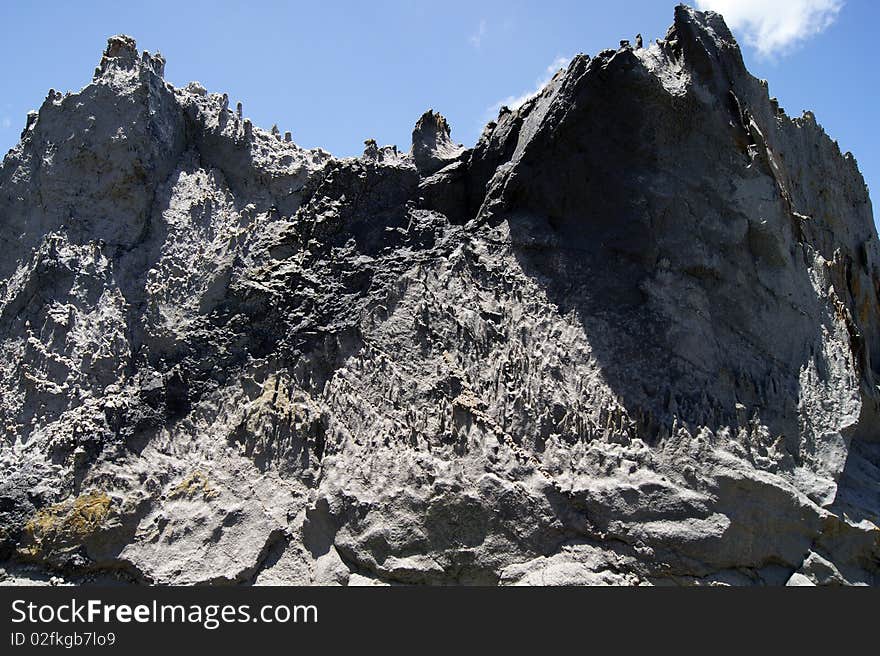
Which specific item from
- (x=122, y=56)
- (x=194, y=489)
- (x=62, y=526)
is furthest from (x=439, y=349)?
(x=122, y=56)

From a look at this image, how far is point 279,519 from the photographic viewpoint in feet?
19.7

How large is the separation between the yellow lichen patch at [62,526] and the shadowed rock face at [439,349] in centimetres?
2

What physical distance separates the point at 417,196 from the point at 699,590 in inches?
152

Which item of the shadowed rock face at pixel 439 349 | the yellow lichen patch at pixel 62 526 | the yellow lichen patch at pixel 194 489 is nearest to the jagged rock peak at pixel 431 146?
the shadowed rock face at pixel 439 349

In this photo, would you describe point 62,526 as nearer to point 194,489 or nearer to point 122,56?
point 194,489

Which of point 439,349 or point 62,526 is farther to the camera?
point 439,349

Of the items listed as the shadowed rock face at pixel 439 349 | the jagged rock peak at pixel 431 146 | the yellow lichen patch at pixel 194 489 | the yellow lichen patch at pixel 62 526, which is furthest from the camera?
the jagged rock peak at pixel 431 146

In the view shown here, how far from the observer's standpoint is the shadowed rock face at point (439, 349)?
5.82 metres

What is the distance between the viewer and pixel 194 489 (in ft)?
20.2

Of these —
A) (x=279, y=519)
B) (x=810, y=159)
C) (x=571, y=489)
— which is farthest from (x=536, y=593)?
(x=810, y=159)

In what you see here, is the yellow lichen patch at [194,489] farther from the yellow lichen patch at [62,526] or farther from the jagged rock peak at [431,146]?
the jagged rock peak at [431,146]

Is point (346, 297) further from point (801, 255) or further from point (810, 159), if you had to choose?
point (810, 159)

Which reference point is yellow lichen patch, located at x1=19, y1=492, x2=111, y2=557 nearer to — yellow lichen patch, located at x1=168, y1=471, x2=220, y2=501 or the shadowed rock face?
the shadowed rock face

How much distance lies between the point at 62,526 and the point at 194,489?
909 mm
